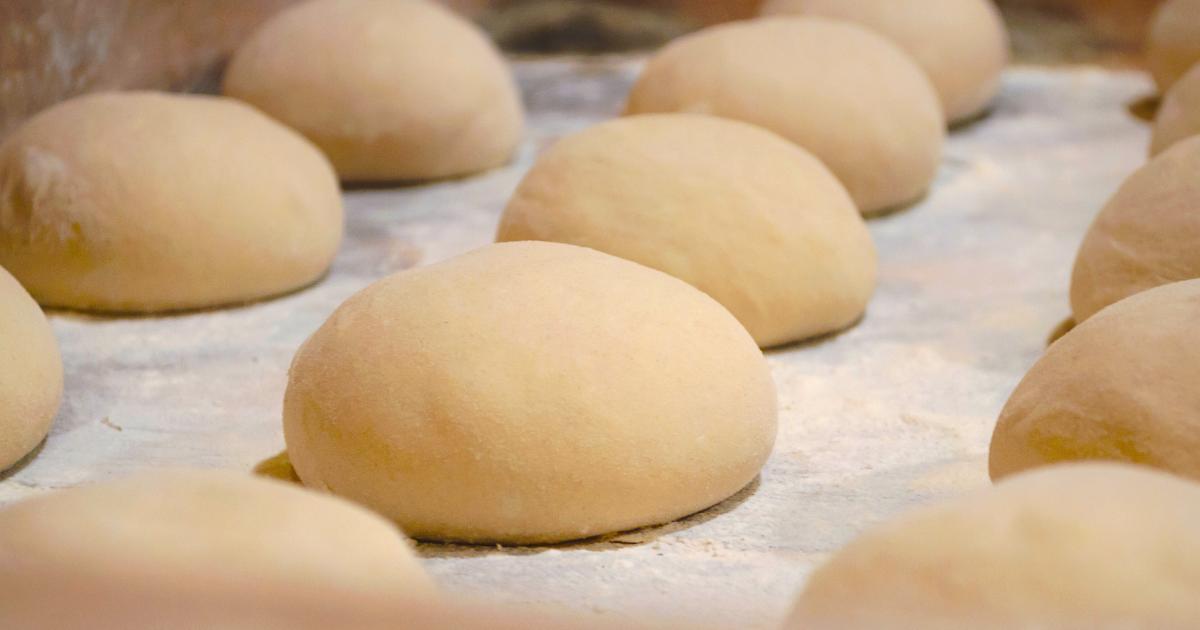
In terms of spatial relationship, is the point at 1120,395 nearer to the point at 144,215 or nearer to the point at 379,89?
the point at 144,215

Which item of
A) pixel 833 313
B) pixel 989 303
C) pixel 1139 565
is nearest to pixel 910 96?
pixel 989 303

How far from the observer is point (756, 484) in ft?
6.52

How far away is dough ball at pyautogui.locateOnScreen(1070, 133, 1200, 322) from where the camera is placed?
2258mm

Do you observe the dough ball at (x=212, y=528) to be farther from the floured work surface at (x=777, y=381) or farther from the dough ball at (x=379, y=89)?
the dough ball at (x=379, y=89)

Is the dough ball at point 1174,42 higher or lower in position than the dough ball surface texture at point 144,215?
lower

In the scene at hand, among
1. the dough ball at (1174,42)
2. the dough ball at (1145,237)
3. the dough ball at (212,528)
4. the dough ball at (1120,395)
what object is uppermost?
the dough ball at (212,528)

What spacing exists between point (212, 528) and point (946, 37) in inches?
145

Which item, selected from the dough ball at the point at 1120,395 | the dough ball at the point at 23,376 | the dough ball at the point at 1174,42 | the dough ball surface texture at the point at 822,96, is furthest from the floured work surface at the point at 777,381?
the dough ball at the point at 1174,42

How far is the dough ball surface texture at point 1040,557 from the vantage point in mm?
1085

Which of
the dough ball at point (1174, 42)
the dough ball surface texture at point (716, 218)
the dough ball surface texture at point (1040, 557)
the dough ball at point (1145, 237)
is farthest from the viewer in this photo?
the dough ball at point (1174, 42)

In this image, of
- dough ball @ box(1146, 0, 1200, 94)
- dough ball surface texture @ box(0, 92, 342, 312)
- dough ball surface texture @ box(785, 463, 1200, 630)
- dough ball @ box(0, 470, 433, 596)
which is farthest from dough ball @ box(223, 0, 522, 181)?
dough ball surface texture @ box(785, 463, 1200, 630)

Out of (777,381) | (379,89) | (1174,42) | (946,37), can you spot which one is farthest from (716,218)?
(1174,42)

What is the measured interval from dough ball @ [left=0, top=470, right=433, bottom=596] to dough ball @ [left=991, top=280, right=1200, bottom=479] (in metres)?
0.85

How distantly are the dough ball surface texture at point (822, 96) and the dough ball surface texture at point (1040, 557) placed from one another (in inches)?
86.0
